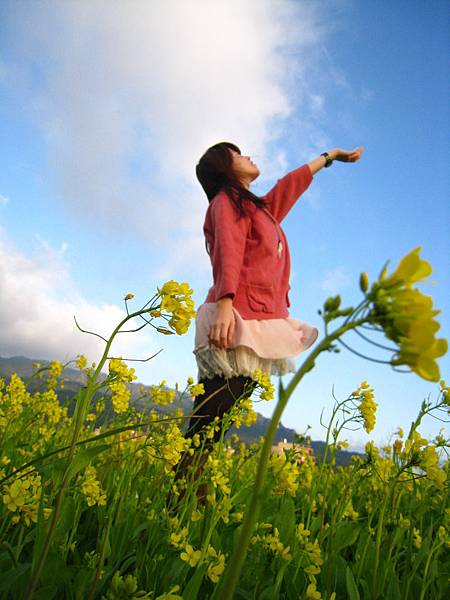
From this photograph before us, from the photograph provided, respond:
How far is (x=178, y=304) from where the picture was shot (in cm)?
131

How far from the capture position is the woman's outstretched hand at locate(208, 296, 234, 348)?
110 inches

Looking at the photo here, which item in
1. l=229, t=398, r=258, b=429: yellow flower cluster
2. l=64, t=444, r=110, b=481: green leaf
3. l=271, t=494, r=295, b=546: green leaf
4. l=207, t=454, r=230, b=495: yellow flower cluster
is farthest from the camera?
l=229, t=398, r=258, b=429: yellow flower cluster

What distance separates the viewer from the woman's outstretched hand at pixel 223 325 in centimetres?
279

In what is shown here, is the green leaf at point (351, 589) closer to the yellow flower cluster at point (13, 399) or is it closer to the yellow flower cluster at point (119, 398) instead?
the yellow flower cluster at point (119, 398)

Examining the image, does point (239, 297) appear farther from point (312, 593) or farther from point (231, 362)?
point (312, 593)

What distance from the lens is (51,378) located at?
11.5 feet

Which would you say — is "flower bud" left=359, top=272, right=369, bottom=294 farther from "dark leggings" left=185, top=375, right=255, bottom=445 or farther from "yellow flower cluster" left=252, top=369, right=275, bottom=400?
"dark leggings" left=185, top=375, right=255, bottom=445

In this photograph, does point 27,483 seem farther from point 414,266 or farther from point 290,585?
point 414,266

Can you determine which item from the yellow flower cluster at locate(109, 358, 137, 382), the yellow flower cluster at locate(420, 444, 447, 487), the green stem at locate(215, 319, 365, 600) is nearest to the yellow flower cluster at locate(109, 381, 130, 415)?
the yellow flower cluster at locate(109, 358, 137, 382)

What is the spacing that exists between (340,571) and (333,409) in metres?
0.71

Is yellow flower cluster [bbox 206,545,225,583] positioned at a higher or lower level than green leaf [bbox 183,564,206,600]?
higher

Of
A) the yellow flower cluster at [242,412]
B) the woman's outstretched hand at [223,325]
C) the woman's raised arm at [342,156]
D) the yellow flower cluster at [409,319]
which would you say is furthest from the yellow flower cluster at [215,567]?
the woman's raised arm at [342,156]

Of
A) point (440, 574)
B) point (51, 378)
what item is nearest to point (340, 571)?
point (440, 574)

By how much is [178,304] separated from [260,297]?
74.0 inches
